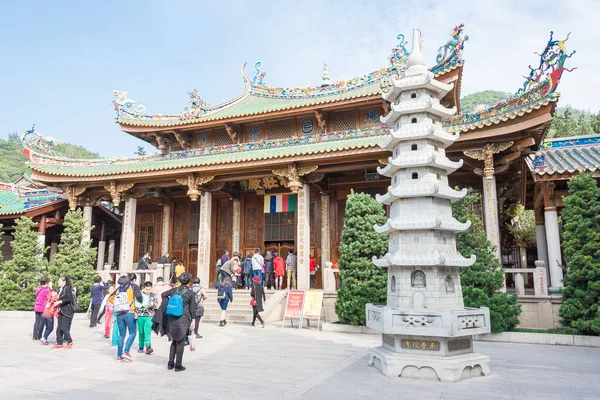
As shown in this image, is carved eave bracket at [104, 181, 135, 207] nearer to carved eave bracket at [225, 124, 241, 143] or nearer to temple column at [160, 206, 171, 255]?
temple column at [160, 206, 171, 255]

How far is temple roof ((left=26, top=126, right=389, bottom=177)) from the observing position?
44.5 feet

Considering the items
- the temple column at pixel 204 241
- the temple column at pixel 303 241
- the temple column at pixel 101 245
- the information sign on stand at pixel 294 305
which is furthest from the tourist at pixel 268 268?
the temple column at pixel 101 245

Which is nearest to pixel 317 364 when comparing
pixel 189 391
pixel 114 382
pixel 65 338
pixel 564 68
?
pixel 189 391

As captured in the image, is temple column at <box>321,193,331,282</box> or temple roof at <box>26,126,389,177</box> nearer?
temple roof at <box>26,126,389,177</box>

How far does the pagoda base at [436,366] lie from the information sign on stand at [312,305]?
4.94 m

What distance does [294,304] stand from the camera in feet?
38.1

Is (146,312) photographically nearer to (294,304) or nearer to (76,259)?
(294,304)

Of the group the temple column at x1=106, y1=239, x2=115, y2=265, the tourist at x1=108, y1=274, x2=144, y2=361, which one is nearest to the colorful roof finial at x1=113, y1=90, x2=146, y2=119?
the temple column at x1=106, y1=239, x2=115, y2=265

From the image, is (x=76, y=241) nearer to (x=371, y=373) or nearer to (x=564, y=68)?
(x=371, y=373)

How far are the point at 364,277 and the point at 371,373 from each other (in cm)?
419

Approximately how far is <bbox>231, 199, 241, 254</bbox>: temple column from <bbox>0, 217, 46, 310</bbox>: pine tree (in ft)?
21.5

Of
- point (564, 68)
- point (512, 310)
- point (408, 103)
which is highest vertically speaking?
point (564, 68)

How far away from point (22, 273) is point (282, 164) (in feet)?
30.1

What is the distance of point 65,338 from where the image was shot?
8.51 metres
